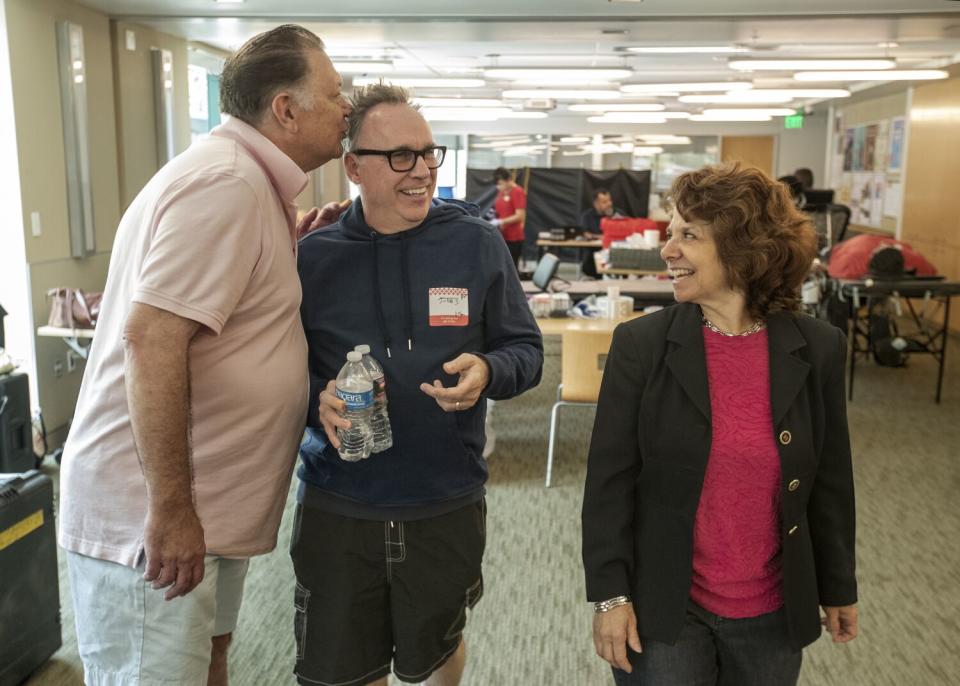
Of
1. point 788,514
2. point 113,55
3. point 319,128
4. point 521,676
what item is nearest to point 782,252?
point 788,514

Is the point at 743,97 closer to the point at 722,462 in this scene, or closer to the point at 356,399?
the point at 722,462

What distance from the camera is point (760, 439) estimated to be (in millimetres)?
1604

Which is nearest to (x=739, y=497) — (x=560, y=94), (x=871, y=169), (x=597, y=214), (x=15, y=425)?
(x=15, y=425)

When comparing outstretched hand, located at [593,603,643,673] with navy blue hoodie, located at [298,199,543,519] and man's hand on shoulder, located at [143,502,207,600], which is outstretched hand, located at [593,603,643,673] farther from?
man's hand on shoulder, located at [143,502,207,600]

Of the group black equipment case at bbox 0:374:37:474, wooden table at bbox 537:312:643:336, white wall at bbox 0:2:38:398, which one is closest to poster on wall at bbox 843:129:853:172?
wooden table at bbox 537:312:643:336

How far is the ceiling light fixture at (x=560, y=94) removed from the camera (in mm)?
12945

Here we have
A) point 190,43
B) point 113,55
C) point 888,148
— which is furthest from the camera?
point 888,148

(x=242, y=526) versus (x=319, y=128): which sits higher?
(x=319, y=128)

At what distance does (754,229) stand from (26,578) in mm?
2465

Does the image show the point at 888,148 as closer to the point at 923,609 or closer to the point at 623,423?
the point at 923,609

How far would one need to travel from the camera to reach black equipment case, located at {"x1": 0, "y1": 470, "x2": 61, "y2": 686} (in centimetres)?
273

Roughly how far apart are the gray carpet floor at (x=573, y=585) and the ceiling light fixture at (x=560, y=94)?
8.19 metres

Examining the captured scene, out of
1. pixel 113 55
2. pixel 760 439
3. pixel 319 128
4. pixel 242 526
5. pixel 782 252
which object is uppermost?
pixel 113 55

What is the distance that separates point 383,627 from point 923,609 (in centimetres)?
247
